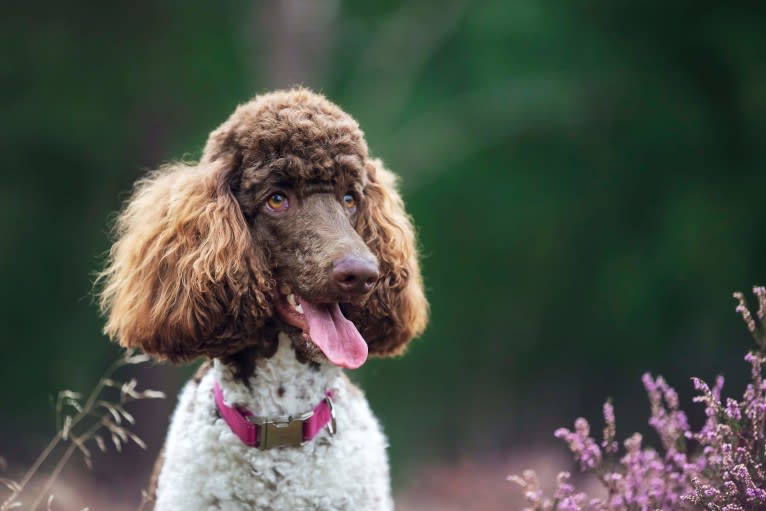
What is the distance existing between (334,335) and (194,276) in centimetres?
43

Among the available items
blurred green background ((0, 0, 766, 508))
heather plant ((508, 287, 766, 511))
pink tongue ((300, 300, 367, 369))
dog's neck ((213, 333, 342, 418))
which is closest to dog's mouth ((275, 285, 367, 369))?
pink tongue ((300, 300, 367, 369))

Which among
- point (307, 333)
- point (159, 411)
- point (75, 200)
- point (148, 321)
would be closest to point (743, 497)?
point (307, 333)

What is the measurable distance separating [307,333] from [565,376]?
654 cm

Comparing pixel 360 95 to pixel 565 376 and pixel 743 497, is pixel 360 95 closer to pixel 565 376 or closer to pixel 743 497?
pixel 565 376

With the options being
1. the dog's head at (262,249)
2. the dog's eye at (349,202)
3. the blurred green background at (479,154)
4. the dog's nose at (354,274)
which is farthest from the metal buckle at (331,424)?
the blurred green background at (479,154)

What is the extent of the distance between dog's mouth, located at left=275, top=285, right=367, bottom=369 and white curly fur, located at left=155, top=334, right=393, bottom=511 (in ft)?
0.36

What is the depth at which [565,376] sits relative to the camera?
29.1 feet

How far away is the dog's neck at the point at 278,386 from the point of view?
2.81 metres

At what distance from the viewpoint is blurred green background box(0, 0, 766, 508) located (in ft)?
24.6

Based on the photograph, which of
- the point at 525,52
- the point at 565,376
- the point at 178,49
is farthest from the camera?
the point at 565,376

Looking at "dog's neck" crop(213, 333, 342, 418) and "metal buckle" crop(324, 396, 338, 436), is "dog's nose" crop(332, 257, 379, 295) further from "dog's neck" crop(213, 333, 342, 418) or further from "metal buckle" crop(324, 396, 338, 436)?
"metal buckle" crop(324, 396, 338, 436)

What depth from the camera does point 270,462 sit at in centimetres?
279

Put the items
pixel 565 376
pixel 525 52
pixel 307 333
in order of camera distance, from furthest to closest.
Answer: pixel 565 376, pixel 525 52, pixel 307 333

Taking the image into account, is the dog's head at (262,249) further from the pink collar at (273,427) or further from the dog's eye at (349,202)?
the pink collar at (273,427)
